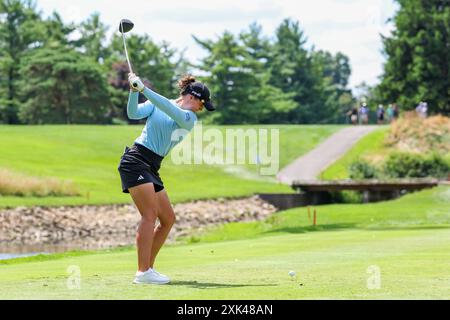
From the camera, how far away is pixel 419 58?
292 feet

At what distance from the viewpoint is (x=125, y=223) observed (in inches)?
1911

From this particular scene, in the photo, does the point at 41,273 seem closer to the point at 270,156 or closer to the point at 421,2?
the point at 270,156

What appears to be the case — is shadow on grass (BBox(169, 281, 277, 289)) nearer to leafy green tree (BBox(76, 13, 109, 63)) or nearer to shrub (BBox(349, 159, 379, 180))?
shrub (BBox(349, 159, 379, 180))

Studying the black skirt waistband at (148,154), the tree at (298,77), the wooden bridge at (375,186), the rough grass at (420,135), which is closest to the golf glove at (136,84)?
the black skirt waistband at (148,154)

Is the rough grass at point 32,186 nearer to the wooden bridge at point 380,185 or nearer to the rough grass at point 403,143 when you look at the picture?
the wooden bridge at point 380,185

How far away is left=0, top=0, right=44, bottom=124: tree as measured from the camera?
10138cm

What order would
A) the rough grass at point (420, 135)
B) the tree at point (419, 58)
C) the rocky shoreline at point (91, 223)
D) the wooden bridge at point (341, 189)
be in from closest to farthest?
the rocky shoreline at point (91, 223) → the wooden bridge at point (341, 189) → the rough grass at point (420, 135) → the tree at point (419, 58)

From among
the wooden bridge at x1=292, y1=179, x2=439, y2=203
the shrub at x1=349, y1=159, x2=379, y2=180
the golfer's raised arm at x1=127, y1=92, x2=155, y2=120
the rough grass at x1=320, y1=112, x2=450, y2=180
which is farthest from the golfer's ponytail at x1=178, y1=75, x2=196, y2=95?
the rough grass at x1=320, y1=112, x2=450, y2=180

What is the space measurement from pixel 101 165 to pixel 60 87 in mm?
36587

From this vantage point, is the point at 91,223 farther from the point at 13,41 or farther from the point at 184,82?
the point at 13,41

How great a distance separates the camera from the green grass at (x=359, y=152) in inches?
2647

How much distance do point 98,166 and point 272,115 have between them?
47.8 meters

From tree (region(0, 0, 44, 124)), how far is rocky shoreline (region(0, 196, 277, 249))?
51.3m

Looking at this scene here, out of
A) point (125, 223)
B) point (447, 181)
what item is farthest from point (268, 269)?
point (447, 181)
